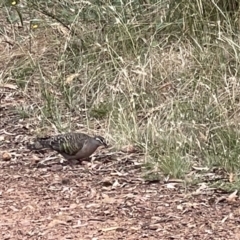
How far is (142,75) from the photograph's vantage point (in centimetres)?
779

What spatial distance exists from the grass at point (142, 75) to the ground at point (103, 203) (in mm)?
250

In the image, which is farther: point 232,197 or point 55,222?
point 232,197

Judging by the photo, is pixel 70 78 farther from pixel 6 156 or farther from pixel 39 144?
pixel 39 144

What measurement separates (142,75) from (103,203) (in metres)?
2.33

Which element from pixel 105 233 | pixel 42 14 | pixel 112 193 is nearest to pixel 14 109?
pixel 42 14

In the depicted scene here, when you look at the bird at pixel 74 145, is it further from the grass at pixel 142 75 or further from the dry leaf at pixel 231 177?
the dry leaf at pixel 231 177

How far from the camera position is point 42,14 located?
945 centimetres

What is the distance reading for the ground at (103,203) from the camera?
5.19m

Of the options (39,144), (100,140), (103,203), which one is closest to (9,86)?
(39,144)

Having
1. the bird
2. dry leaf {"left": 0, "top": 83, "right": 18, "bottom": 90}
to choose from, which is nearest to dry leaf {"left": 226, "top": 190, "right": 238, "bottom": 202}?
the bird

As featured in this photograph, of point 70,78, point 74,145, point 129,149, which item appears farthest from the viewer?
point 70,78

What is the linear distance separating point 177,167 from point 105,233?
3.79 feet

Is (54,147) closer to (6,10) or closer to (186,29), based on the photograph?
(186,29)

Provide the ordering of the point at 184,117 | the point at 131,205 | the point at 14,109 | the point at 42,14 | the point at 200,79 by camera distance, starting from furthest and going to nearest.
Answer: the point at 42,14 < the point at 14,109 < the point at 200,79 < the point at 184,117 < the point at 131,205
